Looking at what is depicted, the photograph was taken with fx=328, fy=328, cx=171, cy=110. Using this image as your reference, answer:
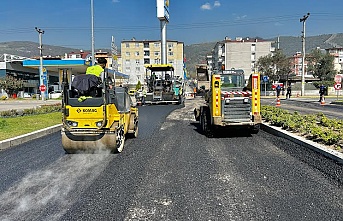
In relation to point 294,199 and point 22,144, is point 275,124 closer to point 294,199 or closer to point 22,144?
point 294,199

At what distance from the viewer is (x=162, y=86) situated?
24797mm

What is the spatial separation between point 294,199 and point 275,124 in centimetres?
618

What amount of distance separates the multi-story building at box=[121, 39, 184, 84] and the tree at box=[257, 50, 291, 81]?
1814 inches

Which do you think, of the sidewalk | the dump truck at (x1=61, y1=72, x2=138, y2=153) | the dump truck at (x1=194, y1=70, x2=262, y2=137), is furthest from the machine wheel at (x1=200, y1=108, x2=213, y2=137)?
the sidewalk

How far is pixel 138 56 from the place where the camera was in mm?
103375

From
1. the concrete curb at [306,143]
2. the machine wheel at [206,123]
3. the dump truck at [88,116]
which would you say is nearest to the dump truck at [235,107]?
the machine wheel at [206,123]

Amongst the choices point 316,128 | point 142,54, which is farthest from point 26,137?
point 142,54

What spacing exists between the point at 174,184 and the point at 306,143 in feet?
12.1

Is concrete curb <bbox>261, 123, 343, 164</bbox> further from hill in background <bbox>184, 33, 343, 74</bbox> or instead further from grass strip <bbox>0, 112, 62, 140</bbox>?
hill in background <bbox>184, 33, 343, 74</bbox>

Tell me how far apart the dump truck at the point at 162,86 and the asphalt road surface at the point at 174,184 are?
1607cm

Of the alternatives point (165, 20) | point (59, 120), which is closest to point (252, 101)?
point (59, 120)

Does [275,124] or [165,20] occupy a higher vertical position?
[165,20]

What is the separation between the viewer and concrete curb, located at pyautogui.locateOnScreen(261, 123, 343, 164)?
6.23m

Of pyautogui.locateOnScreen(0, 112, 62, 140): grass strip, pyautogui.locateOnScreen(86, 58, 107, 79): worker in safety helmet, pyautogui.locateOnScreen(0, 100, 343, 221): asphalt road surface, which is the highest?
pyautogui.locateOnScreen(86, 58, 107, 79): worker in safety helmet
